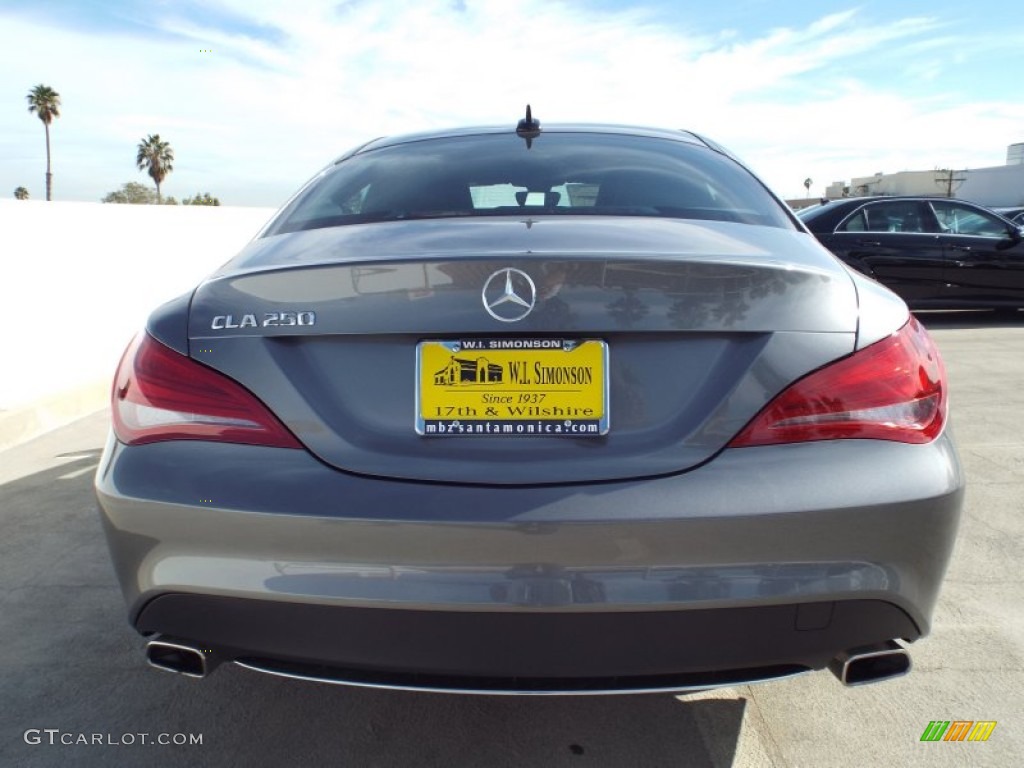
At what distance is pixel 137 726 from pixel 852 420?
1927 millimetres

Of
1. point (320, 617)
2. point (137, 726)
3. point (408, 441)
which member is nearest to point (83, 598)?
point (137, 726)

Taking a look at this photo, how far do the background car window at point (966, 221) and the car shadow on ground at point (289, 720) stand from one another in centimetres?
963

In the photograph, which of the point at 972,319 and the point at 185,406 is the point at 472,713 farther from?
the point at 972,319

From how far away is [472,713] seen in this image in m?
2.33

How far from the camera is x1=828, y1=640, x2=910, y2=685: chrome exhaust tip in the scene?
177 cm

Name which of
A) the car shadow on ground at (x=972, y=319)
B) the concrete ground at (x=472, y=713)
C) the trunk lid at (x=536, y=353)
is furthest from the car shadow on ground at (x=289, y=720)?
the car shadow on ground at (x=972, y=319)

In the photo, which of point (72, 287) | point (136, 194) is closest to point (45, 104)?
point (136, 194)

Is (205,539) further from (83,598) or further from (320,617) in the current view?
(83,598)

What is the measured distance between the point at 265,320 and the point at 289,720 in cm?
117

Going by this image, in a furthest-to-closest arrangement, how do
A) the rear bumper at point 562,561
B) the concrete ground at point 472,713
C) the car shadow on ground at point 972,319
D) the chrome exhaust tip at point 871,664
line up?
1. the car shadow on ground at point 972,319
2. the concrete ground at point 472,713
3. the chrome exhaust tip at point 871,664
4. the rear bumper at point 562,561

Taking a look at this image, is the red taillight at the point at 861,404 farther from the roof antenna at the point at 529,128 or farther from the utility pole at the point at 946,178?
the utility pole at the point at 946,178

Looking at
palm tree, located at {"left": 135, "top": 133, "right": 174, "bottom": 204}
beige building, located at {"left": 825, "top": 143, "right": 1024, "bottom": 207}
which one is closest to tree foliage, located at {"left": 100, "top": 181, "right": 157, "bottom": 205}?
palm tree, located at {"left": 135, "top": 133, "right": 174, "bottom": 204}

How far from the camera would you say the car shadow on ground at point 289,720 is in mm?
2150

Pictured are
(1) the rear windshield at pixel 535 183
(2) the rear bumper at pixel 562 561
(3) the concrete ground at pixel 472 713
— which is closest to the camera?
(2) the rear bumper at pixel 562 561
